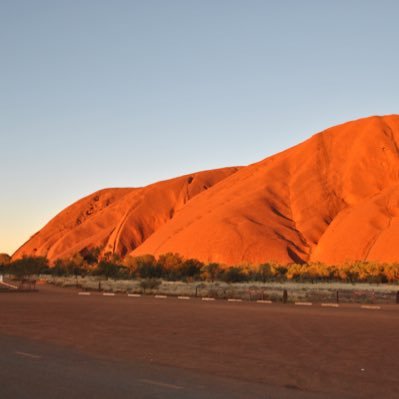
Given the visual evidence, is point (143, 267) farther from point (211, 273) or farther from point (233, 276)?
point (233, 276)

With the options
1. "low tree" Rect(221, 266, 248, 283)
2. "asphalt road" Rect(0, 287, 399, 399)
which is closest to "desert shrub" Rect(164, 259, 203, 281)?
"low tree" Rect(221, 266, 248, 283)

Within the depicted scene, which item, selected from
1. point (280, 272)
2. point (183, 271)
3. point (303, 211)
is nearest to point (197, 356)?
point (280, 272)

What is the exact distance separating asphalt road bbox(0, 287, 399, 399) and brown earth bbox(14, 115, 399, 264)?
179 feet

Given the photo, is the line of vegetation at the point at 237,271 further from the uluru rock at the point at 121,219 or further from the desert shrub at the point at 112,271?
the uluru rock at the point at 121,219

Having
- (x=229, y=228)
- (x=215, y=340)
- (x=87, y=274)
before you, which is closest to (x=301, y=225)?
(x=229, y=228)

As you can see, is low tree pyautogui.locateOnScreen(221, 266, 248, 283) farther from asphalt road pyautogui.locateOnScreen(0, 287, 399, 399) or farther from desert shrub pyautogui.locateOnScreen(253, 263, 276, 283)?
asphalt road pyautogui.locateOnScreen(0, 287, 399, 399)

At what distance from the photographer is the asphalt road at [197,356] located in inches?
381

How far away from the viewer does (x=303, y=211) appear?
87.7m

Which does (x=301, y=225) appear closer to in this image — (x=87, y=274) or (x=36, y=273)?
(x=87, y=274)

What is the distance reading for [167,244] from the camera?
91688 mm

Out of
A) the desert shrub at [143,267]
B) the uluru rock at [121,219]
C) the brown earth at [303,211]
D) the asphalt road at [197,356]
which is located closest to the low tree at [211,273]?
the desert shrub at [143,267]

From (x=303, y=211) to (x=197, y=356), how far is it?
75147mm

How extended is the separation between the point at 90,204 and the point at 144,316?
422 feet

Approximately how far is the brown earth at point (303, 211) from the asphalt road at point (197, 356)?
5447 centimetres
